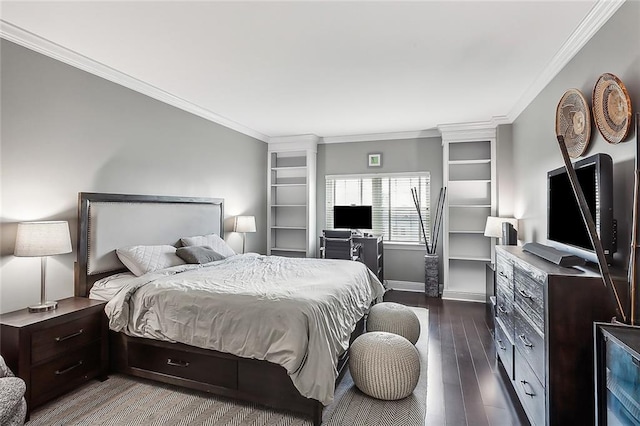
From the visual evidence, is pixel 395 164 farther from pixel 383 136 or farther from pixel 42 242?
pixel 42 242

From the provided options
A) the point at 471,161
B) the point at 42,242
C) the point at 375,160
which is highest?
the point at 375,160

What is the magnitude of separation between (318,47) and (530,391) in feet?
9.21

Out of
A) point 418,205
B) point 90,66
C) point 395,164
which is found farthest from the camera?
point 395,164

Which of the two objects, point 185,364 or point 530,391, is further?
point 185,364

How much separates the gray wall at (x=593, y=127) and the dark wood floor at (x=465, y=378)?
120cm

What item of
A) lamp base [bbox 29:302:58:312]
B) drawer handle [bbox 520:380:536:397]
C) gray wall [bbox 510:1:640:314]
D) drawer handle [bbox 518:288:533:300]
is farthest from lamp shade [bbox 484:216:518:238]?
lamp base [bbox 29:302:58:312]

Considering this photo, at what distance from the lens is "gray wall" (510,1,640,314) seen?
1.83 metres

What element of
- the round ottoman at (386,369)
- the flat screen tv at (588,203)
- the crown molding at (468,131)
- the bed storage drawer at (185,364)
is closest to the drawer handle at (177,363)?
the bed storage drawer at (185,364)

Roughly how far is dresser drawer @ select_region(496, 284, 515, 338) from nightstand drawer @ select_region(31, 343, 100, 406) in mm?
3237

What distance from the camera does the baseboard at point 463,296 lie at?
196 inches

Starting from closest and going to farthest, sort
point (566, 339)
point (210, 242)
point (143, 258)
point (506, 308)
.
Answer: point (566, 339) < point (506, 308) < point (143, 258) < point (210, 242)

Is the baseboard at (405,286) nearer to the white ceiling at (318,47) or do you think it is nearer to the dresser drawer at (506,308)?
the dresser drawer at (506,308)

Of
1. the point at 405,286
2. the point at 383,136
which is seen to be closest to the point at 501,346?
the point at 405,286

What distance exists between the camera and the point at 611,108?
1934 mm
